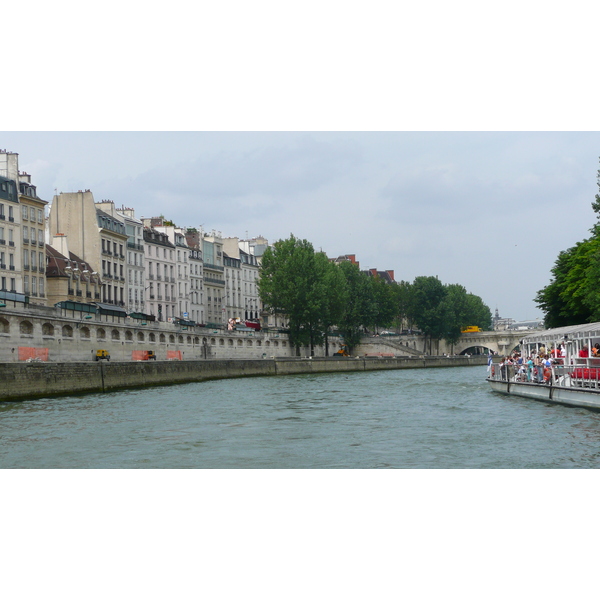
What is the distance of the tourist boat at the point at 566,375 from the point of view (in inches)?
1159

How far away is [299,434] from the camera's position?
77.6 feet

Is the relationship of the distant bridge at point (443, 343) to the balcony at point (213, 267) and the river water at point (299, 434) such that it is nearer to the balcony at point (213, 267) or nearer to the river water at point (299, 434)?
the balcony at point (213, 267)

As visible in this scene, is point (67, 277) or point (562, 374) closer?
point (562, 374)

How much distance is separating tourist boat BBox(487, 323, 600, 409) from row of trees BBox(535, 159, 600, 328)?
7434 mm

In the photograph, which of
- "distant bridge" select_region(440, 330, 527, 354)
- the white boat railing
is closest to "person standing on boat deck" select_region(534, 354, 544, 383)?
the white boat railing

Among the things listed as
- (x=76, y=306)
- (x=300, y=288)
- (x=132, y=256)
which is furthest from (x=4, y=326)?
(x=300, y=288)

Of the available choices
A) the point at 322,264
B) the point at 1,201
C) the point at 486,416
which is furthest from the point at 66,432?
the point at 322,264

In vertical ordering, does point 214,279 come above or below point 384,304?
above

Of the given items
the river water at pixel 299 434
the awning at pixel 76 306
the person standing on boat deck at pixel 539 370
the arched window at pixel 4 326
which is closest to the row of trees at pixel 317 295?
the awning at pixel 76 306

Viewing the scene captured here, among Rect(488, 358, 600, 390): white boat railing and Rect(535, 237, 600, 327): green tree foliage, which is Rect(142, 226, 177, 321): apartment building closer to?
Rect(535, 237, 600, 327): green tree foliage

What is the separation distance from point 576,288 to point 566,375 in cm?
3107

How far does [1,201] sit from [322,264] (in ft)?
135

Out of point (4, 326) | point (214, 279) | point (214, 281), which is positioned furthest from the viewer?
point (214, 279)

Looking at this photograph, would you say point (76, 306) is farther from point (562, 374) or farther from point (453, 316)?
point (453, 316)
